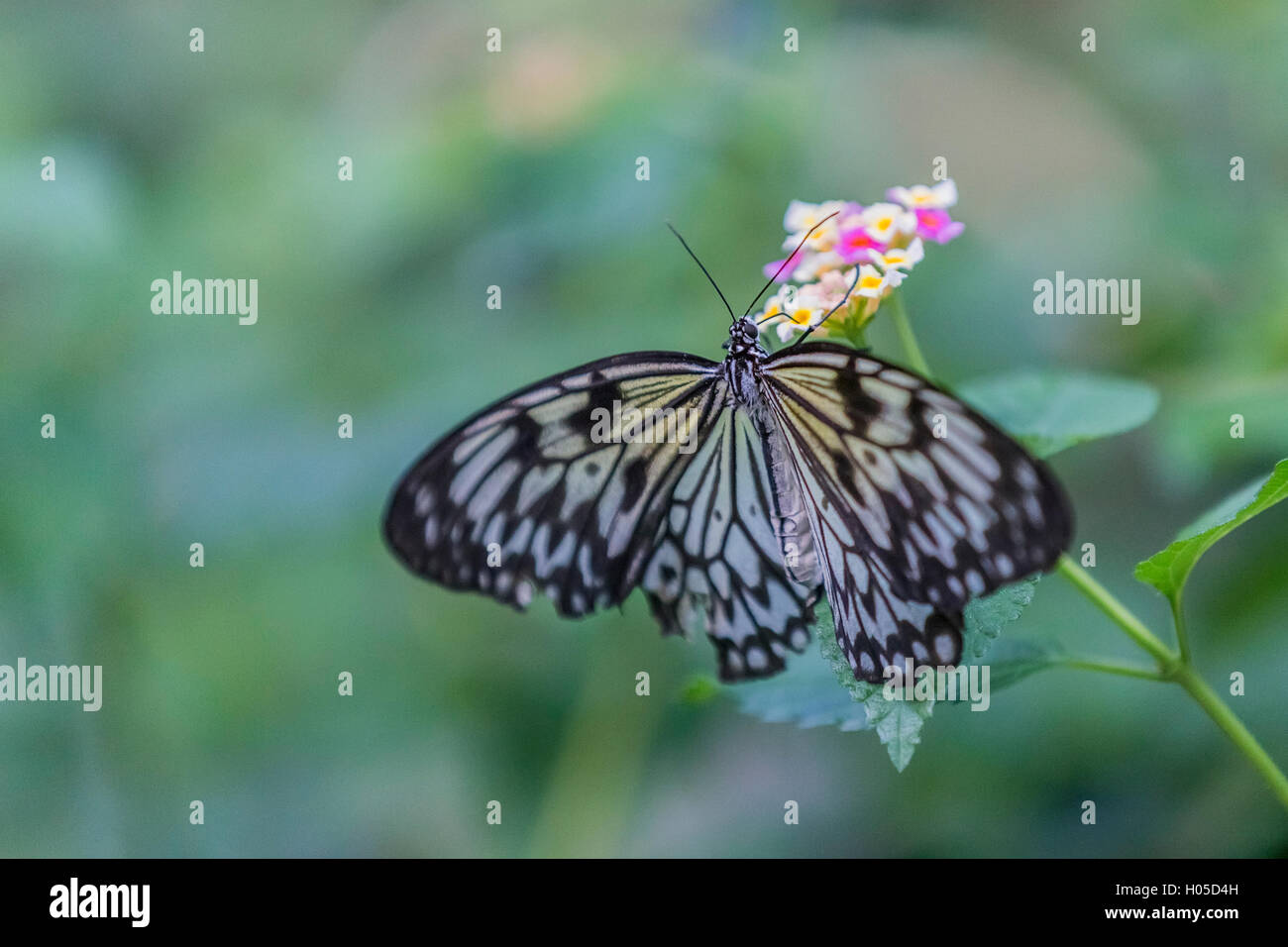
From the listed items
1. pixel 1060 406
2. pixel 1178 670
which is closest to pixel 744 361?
pixel 1060 406

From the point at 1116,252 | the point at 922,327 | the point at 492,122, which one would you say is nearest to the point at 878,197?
the point at 922,327

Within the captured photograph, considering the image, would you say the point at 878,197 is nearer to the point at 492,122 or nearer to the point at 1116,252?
the point at 1116,252

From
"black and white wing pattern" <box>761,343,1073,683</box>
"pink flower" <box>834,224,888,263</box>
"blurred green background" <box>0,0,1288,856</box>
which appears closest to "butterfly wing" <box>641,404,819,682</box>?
"black and white wing pattern" <box>761,343,1073,683</box>

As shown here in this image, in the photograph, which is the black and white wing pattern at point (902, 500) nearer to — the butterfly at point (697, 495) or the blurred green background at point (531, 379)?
the butterfly at point (697, 495)
